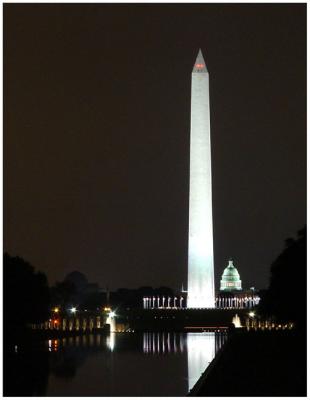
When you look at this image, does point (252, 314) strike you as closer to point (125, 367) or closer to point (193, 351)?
point (193, 351)

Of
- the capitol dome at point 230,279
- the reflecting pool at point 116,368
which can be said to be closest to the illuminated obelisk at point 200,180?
the reflecting pool at point 116,368

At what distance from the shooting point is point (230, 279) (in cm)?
16025

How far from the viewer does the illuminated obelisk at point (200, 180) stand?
106m

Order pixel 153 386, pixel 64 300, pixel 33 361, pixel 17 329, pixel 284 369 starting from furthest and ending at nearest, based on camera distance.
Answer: pixel 64 300 < pixel 17 329 < pixel 33 361 < pixel 284 369 < pixel 153 386

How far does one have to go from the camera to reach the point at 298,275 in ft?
186

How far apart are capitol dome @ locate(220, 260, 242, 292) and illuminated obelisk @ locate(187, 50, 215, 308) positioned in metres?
52.2

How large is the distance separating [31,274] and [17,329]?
10.5m

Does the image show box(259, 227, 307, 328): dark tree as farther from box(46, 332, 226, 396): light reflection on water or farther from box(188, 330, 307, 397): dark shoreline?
box(46, 332, 226, 396): light reflection on water

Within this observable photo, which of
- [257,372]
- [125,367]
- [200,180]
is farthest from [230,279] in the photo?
[257,372]

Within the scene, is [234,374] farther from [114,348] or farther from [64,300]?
[64,300]

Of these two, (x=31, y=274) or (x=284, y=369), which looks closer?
(x=284, y=369)

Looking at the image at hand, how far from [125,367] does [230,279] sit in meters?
117

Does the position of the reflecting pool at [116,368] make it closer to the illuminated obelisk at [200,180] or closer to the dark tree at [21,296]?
the dark tree at [21,296]

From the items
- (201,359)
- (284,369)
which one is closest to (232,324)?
(201,359)
